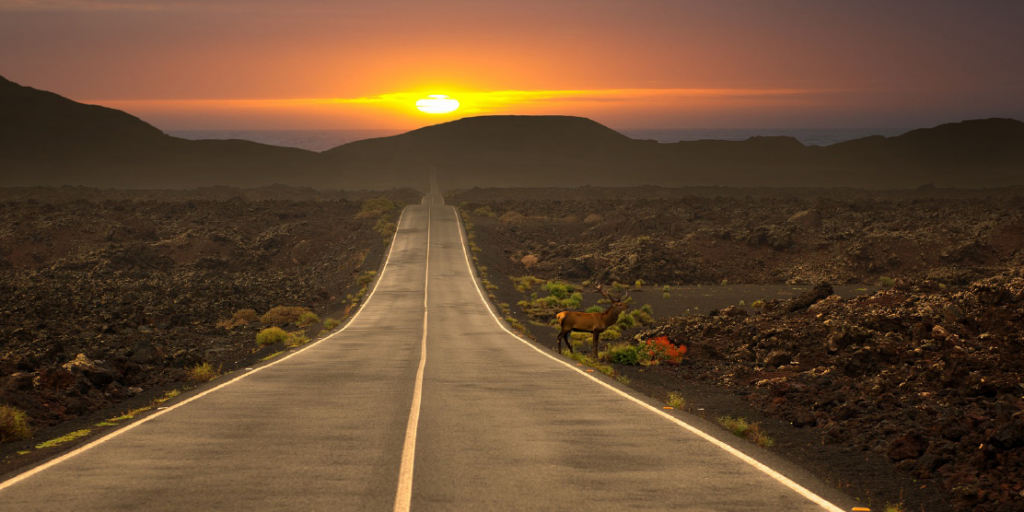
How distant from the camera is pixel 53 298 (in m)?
39.2

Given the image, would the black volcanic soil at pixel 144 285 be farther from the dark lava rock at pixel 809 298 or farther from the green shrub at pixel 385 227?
the dark lava rock at pixel 809 298

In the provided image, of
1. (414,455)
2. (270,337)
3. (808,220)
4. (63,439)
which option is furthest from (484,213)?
(414,455)

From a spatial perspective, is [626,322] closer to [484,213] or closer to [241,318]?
[241,318]

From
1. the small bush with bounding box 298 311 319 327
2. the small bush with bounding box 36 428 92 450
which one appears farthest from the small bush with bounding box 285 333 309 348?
the small bush with bounding box 36 428 92 450

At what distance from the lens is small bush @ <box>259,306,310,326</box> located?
4119 centimetres

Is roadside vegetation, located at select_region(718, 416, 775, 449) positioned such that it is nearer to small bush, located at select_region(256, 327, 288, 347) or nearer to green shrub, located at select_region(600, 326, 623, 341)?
green shrub, located at select_region(600, 326, 623, 341)

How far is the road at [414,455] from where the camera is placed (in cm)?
898

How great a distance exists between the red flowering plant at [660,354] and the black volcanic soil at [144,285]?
550 inches

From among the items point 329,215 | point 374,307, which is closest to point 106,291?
point 374,307

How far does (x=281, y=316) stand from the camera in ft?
138

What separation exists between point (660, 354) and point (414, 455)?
16216 millimetres

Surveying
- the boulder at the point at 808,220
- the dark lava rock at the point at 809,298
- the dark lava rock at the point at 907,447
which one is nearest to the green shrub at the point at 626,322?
the dark lava rock at the point at 809,298

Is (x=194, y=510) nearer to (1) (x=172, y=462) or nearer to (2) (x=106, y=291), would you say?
(1) (x=172, y=462)

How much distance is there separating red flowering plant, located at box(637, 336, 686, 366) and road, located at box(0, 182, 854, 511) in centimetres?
631
